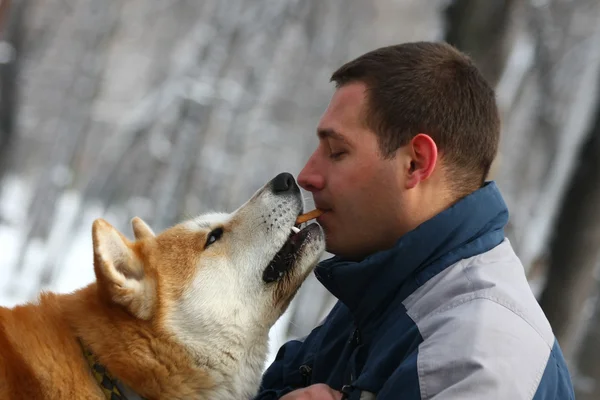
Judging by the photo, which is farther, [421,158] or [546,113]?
[546,113]

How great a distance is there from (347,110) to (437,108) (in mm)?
285

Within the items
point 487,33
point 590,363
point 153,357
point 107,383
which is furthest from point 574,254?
point 107,383

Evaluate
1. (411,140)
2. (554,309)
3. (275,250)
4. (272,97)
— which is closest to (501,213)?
(411,140)

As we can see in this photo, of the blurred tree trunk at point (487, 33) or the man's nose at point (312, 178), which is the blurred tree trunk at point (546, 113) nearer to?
the blurred tree trunk at point (487, 33)

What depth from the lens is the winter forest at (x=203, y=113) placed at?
642 cm

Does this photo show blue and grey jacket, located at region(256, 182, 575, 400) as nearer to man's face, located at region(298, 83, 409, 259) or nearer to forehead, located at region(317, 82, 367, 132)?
man's face, located at region(298, 83, 409, 259)

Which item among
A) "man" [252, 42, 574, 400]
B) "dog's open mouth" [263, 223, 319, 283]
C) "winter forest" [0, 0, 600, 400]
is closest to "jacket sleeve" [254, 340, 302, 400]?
"man" [252, 42, 574, 400]

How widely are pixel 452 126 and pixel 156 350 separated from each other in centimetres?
116

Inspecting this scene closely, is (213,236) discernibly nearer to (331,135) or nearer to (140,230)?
(140,230)

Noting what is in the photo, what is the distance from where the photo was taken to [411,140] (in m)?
1.84

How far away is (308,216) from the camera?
2150mm

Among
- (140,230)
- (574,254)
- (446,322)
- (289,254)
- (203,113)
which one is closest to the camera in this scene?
(446,322)

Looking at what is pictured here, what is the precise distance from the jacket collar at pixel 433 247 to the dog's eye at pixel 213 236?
69 centimetres

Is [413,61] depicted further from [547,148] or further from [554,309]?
[547,148]
